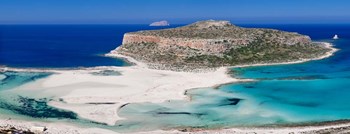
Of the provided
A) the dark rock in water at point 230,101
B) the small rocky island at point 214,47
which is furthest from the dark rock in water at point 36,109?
the small rocky island at point 214,47

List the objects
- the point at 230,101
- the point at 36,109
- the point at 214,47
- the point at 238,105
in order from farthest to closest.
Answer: the point at 214,47, the point at 230,101, the point at 238,105, the point at 36,109

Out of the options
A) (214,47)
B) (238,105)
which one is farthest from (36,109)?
(214,47)

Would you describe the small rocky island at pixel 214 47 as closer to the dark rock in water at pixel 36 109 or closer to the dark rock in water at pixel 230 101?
the dark rock in water at pixel 230 101

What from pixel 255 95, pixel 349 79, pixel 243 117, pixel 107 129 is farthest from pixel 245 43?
pixel 107 129

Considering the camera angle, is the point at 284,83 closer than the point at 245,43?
Yes

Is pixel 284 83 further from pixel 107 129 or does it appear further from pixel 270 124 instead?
pixel 107 129

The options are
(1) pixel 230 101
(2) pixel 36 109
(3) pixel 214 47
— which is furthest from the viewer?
(3) pixel 214 47

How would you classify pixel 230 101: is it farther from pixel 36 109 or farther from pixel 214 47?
pixel 214 47

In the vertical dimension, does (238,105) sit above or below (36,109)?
above
